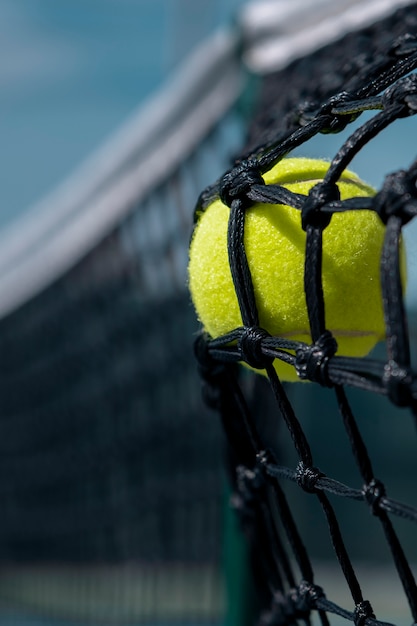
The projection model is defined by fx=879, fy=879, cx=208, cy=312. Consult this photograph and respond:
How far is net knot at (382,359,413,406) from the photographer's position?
606 millimetres

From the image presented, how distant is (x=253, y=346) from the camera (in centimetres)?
80

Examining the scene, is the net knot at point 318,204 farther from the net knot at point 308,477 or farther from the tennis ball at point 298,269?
the net knot at point 308,477

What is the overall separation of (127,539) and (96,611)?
0.45 meters

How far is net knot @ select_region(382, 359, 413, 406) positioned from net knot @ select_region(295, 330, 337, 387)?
0.10 m

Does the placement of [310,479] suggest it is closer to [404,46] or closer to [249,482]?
[249,482]

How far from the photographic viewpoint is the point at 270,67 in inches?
69.8

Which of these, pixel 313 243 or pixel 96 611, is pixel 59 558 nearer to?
pixel 96 611

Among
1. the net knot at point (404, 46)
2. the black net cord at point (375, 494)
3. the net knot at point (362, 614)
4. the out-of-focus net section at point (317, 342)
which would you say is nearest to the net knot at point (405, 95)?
the out-of-focus net section at point (317, 342)

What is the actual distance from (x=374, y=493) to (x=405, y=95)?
328 mm

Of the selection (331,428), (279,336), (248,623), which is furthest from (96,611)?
(331,428)

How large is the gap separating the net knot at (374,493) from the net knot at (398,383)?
151mm

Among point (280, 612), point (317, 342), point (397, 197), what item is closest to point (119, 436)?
point (280, 612)

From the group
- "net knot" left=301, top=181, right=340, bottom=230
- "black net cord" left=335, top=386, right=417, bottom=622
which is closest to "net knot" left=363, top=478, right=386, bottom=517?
"black net cord" left=335, top=386, right=417, bottom=622

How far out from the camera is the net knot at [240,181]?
821 mm
